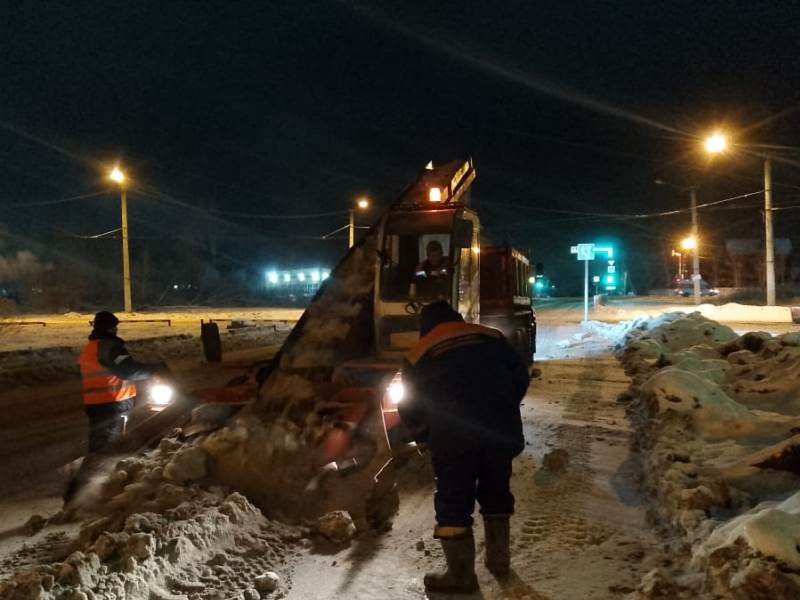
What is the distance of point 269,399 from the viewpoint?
7.41 meters

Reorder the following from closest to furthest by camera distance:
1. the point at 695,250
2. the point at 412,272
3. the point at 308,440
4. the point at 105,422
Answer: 1. the point at 105,422
2. the point at 308,440
3. the point at 412,272
4. the point at 695,250

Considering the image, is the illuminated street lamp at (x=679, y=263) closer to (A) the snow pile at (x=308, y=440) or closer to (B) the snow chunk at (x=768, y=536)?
(A) the snow pile at (x=308, y=440)

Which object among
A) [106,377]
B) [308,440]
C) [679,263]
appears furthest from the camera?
[679,263]

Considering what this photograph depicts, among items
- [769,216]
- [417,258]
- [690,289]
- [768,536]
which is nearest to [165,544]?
[768,536]

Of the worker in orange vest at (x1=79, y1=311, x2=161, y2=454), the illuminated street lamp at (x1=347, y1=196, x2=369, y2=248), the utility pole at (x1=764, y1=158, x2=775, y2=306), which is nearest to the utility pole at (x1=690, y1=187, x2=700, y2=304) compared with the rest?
the utility pole at (x1=764, y1=158, x2=775, y2=306)

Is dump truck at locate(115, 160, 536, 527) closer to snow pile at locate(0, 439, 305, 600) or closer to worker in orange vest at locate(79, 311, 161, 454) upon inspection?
snow pile at locate(0, 439, 305, 600)

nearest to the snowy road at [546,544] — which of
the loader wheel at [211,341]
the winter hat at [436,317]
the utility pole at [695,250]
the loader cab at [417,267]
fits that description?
the winter hat at [436,317]

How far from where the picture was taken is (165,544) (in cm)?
446

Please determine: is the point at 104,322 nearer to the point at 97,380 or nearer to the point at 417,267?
the point at 97,380

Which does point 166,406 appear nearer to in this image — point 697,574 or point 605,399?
point 697,574

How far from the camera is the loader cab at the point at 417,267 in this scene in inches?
334

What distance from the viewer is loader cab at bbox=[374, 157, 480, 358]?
848 centimetres

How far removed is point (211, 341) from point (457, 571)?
878 cm

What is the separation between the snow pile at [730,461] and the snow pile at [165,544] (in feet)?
8.77
